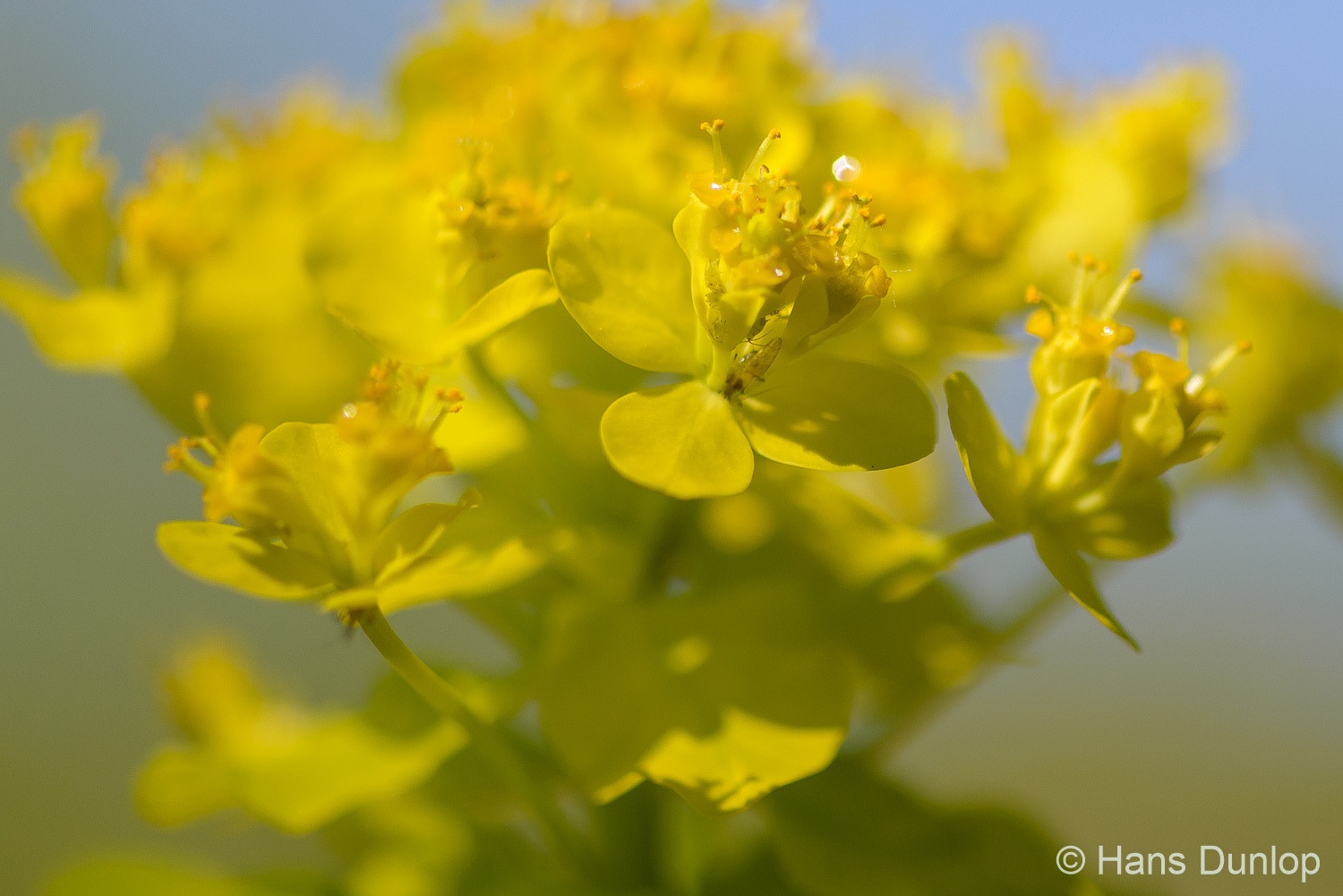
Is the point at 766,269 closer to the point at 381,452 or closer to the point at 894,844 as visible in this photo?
the point at 381,452

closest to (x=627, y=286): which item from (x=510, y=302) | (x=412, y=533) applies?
(x=510, y=302)

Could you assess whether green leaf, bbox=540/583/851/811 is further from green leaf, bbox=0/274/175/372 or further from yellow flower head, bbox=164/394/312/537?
green leaf, bbox=0/274/175/372

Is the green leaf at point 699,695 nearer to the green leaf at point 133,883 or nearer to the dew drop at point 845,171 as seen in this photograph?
the dew drop at point 845,171

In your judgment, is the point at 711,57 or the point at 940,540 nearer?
the point at 940,540

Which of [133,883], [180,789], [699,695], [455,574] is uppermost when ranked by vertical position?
[455,574]

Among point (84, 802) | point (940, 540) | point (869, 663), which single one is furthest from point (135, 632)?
point (940, 540)

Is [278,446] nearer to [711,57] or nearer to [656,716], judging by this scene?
[656,716]

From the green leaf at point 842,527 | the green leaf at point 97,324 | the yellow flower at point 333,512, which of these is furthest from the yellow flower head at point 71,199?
the green leaf at point 842,527
